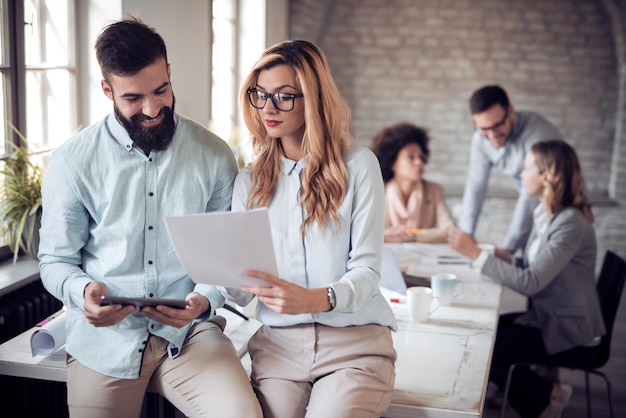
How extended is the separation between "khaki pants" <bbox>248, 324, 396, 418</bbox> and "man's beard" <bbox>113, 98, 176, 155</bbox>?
0.60 metres

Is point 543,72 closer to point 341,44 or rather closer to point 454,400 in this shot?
point 341,44

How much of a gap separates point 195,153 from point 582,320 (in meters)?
1.80

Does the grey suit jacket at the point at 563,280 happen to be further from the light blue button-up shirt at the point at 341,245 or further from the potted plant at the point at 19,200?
the potted plant at the point at 19,200

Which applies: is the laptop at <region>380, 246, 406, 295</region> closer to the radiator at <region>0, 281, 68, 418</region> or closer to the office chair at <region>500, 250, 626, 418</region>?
the office chair at <region>500, 250, 626, 418</region>

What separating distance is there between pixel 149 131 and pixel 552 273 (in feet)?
5.84

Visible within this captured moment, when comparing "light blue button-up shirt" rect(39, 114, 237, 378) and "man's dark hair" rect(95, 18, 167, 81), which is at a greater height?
"man's dark hair" rect(95, 18, 167, 81)

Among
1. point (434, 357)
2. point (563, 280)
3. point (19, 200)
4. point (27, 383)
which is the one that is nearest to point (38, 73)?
point (19, 200)

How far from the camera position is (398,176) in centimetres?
436

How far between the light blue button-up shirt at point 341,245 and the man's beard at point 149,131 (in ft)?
1.15

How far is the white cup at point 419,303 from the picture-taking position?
2.57 m

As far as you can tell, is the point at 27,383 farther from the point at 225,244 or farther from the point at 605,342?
the point at 605,342

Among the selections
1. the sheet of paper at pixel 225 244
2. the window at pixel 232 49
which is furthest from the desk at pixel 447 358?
the window at pixel 232 49

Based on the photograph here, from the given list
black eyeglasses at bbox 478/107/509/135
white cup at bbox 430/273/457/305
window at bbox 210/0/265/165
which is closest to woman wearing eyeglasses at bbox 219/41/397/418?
white cup at bbox 430/273/457/305

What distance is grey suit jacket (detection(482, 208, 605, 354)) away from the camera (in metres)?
3.08
